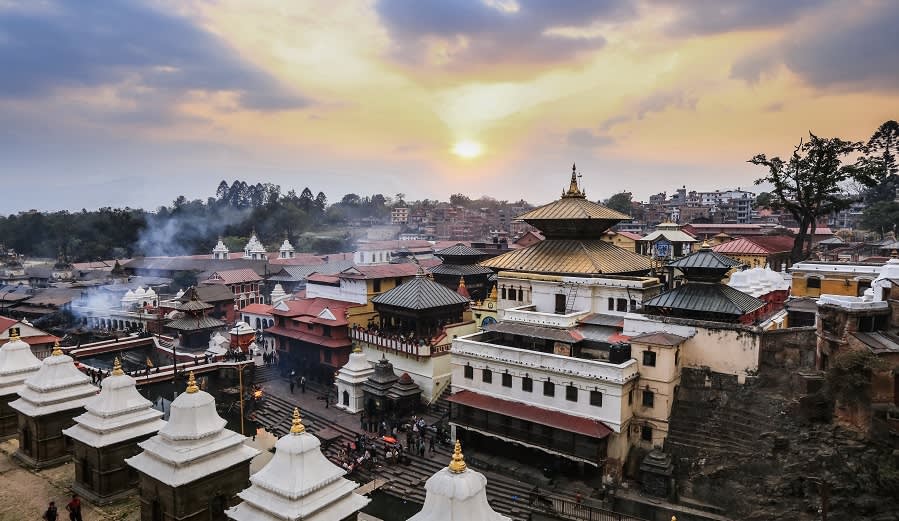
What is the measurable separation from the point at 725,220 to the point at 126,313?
342 feet

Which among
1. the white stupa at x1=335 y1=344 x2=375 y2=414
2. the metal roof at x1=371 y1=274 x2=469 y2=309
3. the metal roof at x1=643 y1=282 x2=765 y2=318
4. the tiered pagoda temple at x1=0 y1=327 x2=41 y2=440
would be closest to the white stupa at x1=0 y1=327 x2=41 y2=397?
the tiered pagoda temple at x1=0 y1=327 x2=41 y2=440

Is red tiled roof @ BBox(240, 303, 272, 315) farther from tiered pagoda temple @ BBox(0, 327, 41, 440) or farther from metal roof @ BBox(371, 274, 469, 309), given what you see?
tiered pagoda temple @ BBox(0, 327, 41, 440)

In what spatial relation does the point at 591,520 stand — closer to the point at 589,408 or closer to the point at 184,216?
the point at 589,408

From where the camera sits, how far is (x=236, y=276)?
6119 centimetres

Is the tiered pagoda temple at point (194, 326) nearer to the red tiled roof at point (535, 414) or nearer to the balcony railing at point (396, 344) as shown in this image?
the balcony railing at point (396, 344)

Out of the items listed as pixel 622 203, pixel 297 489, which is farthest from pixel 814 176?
pixel 622 203

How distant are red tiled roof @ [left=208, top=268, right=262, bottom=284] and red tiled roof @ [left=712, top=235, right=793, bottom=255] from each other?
159ft

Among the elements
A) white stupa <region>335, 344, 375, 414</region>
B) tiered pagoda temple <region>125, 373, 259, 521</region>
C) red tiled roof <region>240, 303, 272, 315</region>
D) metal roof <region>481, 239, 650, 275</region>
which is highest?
metal roof <region>481, 239, 650, 275</region>

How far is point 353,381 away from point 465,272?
15.0m

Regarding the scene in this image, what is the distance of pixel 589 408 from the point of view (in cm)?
2273

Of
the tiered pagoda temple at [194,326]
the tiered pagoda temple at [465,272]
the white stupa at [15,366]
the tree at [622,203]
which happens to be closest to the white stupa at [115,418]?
the white stupa at [15,366]

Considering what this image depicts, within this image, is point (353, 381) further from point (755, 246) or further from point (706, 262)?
point (755, 246)

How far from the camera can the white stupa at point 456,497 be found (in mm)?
10156

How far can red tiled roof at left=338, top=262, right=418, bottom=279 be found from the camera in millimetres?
38466
